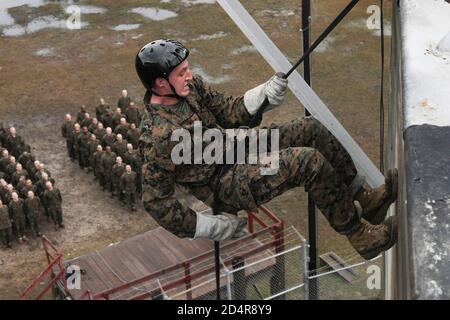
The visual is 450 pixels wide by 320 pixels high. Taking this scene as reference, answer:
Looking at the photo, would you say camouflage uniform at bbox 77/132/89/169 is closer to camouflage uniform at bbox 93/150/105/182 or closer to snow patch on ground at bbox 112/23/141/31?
camouflage uniform at bbox 93/150/105/182

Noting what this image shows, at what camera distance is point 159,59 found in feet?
20.6

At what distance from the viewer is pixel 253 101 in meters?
7.03

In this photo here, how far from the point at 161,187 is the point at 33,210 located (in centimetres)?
1126

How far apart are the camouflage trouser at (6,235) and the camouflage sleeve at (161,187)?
1112 centimetres

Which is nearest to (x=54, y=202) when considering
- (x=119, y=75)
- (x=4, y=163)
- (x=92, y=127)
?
(x=4, y=163)

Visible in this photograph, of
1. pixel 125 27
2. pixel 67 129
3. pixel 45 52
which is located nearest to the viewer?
pixel 67 129

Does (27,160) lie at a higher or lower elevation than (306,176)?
lower

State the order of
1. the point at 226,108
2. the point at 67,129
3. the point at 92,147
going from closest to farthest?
the point at 226,108 < the point at 92,147 < the point at 67,129

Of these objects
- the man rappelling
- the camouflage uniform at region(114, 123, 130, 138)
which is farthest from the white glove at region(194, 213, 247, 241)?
the camouflage uniform at region(114, 123, 130, 138)

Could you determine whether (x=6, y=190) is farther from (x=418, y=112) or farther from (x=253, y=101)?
(x=418, y=112)

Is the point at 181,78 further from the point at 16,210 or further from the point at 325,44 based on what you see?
the point at 325,44

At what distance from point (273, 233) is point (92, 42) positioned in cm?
1623

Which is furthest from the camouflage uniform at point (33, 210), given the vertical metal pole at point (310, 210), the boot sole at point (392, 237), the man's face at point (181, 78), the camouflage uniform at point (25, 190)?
the boot sole at point (392, 237)

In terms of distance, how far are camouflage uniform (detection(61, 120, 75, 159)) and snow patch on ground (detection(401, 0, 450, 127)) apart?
49.5 ft
